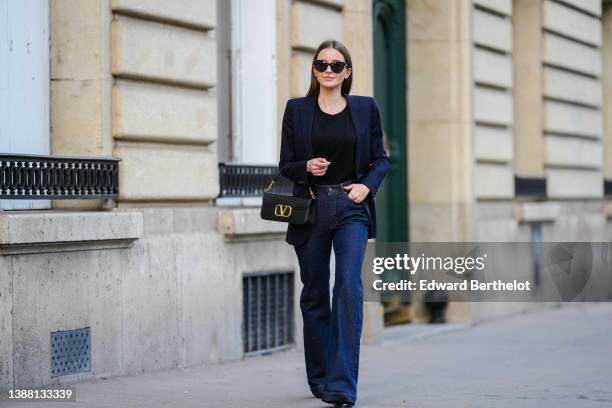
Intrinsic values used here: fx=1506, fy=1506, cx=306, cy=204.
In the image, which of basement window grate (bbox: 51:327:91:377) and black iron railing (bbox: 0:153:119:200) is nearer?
black iron railing (bbox: 0:153:119:200)

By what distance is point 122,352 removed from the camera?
10086mm

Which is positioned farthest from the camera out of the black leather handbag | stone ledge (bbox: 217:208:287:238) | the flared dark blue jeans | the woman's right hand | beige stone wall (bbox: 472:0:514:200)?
beige stone wall (bbox: 472:0:514:200)

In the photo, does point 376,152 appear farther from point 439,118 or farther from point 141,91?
point 439,118

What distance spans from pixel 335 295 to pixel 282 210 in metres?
0.57

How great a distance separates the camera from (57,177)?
9.75 metres

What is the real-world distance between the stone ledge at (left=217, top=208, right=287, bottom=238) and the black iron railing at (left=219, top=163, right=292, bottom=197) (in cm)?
21

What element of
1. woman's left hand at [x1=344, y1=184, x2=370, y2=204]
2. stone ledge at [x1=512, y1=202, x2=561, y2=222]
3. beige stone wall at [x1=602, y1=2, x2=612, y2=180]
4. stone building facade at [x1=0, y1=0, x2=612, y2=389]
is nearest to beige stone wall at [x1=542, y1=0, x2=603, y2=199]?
stone ledge at [x1=512, y1=202, x2=561, y2=222]

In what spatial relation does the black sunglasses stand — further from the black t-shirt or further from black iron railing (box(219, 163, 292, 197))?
black iron railing (box(219, 163, 292, 197))

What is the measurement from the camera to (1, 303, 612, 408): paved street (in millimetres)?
8844

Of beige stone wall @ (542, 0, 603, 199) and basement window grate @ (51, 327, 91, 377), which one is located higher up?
beige stone wall @ (542, 0, 603, 199)

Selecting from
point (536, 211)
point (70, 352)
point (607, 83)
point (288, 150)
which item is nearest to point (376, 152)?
point (288, 150)

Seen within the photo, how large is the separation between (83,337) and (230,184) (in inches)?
97.7

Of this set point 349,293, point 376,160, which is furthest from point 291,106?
point 349,293

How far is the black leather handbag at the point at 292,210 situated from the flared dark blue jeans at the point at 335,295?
0.05 metres
